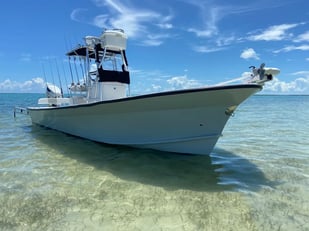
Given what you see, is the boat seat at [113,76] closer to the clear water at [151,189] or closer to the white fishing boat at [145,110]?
the white fishing boat at [145,110]

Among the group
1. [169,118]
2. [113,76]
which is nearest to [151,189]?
[169,118]

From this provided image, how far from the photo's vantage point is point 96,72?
944 centimetres

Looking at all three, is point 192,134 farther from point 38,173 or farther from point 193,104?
point 38,173

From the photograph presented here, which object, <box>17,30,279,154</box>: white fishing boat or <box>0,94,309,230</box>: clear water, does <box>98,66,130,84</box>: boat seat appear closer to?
<box>17,30,279,154</box>: white fishing boat

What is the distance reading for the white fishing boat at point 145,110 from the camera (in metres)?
5.43

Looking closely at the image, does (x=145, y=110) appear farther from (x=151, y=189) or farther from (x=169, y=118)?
(x=151, y=189)

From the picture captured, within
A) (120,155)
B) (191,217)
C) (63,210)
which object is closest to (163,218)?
(191,217)

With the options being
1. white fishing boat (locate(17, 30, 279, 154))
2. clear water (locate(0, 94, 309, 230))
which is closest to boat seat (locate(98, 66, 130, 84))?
white fishing boat (locate(17, 30, 279, 154))

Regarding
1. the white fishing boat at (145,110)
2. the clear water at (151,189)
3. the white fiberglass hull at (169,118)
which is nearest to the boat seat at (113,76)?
the white fishing boat at (145,110)

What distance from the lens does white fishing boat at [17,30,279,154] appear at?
5.43m

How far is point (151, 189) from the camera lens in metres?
4.63

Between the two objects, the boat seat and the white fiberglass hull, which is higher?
the boat seat

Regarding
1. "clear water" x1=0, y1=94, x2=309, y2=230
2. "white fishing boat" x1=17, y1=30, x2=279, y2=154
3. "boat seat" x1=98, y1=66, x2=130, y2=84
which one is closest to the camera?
"clear water" x1=0, y1=94, x2=309, y2=230

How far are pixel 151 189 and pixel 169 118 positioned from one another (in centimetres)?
197
